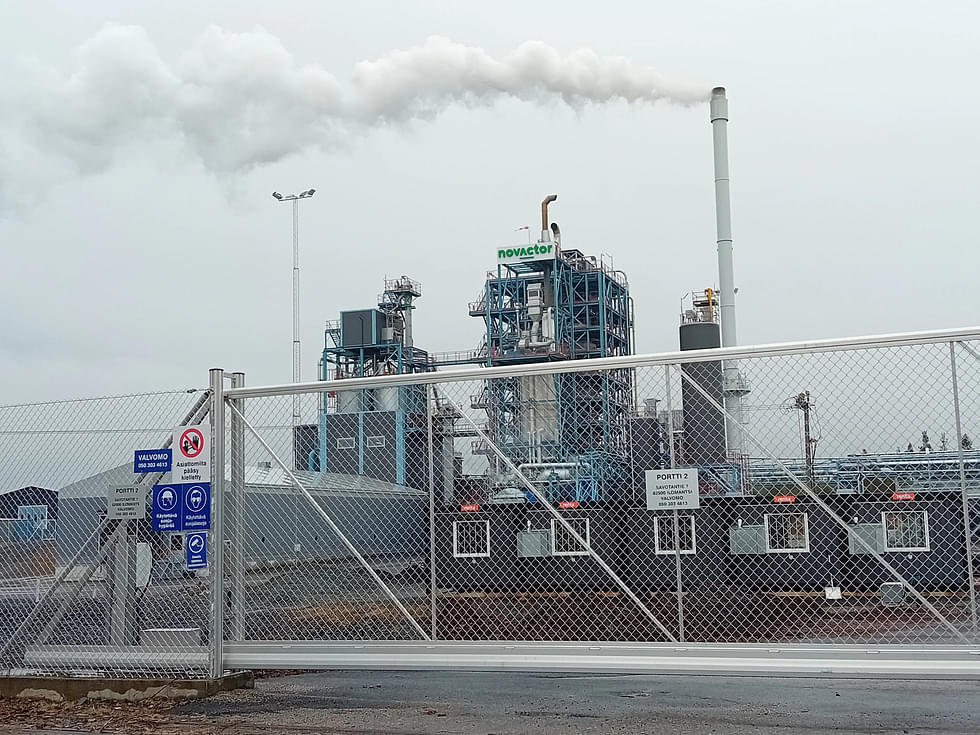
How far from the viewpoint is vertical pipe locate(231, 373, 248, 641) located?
8.95 m

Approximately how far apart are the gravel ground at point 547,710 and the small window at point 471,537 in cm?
130

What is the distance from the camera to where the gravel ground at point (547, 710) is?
303 inches

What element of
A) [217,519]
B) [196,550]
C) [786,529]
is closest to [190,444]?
[217,519]

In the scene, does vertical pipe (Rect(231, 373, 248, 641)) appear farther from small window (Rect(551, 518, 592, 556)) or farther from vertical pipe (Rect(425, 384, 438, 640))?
small window (Rect(551, 518, 592, 556))

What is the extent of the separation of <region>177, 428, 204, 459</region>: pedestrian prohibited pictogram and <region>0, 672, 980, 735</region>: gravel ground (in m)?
2.13

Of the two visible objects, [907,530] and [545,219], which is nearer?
[907,530]

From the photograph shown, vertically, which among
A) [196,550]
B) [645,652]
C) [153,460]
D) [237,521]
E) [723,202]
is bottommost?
[645,652]

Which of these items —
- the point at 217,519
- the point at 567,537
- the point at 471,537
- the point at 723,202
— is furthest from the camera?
the point at 723,202

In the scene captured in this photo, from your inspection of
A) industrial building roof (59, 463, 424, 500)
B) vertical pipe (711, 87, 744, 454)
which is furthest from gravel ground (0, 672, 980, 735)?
vertical pipe (711, 87, 744, 454)

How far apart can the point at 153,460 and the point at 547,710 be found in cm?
Answer: 408

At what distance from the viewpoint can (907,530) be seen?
327 inches

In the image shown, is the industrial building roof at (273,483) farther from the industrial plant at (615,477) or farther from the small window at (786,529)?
the small window at (786,529)

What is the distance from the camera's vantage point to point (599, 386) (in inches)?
440

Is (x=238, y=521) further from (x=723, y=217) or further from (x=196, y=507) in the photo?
(x=723, y=217)
